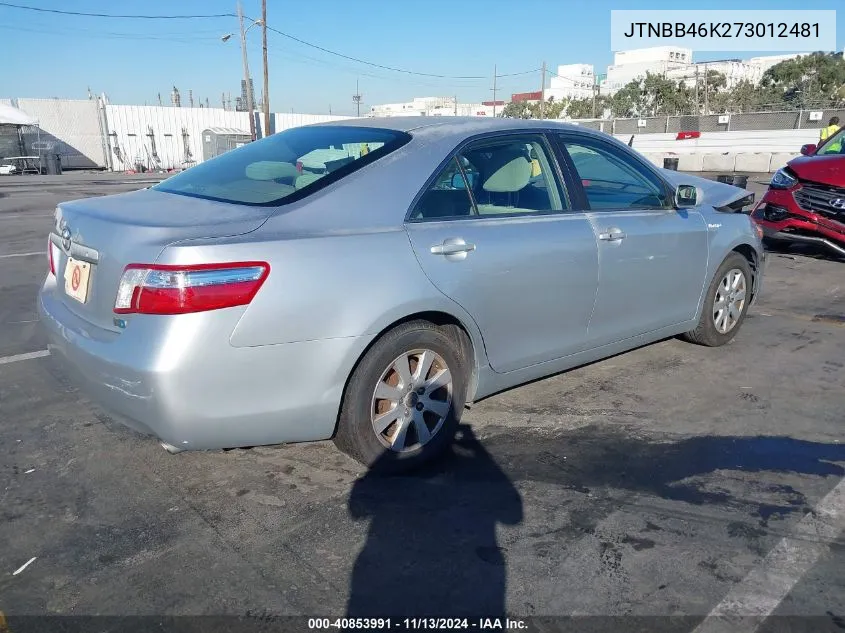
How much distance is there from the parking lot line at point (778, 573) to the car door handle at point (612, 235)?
66.5 inches

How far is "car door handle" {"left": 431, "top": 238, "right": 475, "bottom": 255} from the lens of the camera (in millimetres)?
3137

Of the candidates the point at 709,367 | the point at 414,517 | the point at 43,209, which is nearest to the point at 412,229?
the point at 414,517

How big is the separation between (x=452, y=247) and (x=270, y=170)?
105cm

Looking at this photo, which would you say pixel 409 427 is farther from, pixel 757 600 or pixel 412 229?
pixel 757 600

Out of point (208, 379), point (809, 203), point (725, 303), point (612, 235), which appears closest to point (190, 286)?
point (208, 379)

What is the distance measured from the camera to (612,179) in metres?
4.33

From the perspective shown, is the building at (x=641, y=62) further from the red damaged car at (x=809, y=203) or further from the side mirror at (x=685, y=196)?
the side mirror at (x=685, y=196)

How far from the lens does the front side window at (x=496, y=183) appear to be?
3.30 metres

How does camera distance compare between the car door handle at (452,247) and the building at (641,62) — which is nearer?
the car door handle at (452,247)

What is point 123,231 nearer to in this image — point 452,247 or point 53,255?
point 53,255

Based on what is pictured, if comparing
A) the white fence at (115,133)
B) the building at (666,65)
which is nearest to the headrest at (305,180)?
the white fence at (115,133)

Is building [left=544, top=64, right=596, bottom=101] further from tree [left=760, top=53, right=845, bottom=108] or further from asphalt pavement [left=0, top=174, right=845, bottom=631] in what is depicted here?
asphalt pavement [left=0, top=174, right=845, bottom=631]

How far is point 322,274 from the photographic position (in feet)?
9.08

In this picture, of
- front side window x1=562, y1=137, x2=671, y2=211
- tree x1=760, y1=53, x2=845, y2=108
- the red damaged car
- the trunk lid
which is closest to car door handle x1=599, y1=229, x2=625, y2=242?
front side window x1=562, y1=137, x2=671, y2=211
